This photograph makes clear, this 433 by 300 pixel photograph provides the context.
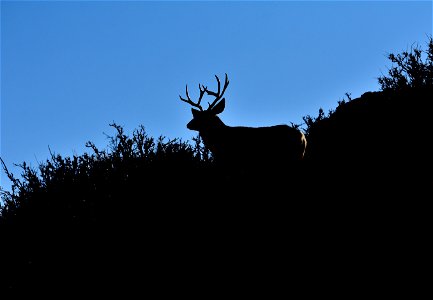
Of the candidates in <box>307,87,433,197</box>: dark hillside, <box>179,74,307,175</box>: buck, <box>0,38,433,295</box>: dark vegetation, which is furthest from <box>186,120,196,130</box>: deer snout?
<box>307,87,433,197</box>: dark hillside

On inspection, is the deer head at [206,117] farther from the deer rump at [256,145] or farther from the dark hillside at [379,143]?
the dark hillside at [379,143]

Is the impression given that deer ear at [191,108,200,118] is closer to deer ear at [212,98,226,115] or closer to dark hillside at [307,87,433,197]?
deer ear at [212,98,226,115]

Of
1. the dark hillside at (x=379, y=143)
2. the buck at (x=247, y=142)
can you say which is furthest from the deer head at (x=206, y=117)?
the dark hillside at (x=379, y=143)

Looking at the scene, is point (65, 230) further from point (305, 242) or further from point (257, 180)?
point (305, 242)

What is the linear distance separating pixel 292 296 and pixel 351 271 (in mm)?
1046

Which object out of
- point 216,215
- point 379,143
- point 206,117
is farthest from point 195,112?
point 379,143

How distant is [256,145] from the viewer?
400 inches

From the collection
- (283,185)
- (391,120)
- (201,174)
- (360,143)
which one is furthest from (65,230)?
(391,120)

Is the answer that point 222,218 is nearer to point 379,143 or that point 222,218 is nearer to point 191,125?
point 191,125

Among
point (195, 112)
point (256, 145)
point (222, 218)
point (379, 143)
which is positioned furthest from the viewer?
point (379, 143)

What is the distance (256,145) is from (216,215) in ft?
8.11

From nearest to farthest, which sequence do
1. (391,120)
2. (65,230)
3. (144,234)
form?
(144,234) < (65,230) < (391,120)

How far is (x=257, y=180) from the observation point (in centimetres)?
995

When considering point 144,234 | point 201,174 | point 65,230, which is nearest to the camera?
point 144,234
